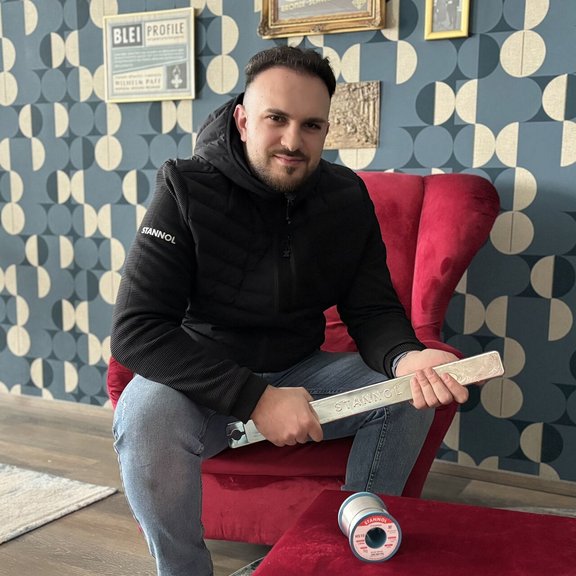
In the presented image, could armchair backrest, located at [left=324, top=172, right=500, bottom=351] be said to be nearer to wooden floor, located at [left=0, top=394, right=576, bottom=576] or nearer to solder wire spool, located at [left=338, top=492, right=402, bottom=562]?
wooden floor, located at [left=0, top=394, right=576, bottom=576]

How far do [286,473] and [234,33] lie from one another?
161 cm

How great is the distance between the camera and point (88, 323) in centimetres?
294

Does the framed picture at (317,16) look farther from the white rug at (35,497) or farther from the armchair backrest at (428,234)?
the white rug at (35,497)

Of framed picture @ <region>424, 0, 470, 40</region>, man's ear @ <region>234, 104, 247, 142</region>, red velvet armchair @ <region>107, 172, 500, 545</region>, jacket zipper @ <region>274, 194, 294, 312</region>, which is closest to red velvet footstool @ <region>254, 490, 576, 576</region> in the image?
red velvet armchair @ <region>107, 172, 500, 545</region>

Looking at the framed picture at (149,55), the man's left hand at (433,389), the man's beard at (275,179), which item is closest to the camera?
the man's left hand at (433,389)

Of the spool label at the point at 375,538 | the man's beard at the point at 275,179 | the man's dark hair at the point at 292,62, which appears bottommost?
the spool label at the point at 375,538

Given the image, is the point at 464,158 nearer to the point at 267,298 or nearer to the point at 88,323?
the point at 267,298

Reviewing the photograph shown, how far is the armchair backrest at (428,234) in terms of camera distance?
6.15ft

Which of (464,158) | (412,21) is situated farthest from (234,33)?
(464,158)

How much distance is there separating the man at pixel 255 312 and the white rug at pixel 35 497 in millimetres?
690

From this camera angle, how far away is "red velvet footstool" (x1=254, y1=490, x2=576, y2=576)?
3.06 ft

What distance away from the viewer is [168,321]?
1.45 meters

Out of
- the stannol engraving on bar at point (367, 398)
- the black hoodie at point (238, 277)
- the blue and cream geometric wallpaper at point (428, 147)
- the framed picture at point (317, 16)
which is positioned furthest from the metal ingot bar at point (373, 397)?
the framed picture at point (317, 16)

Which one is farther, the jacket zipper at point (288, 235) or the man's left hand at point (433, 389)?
the jacket zipper at point (288, 235)
